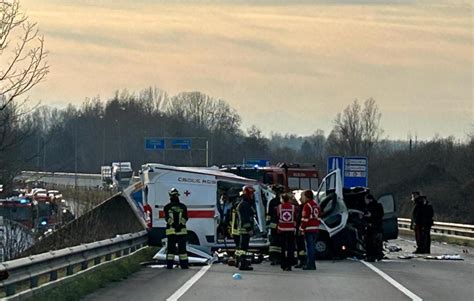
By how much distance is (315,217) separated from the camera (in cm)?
2173

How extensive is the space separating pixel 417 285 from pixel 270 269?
453cm

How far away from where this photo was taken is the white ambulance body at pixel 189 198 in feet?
76.9

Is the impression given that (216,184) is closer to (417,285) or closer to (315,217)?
(315,217)

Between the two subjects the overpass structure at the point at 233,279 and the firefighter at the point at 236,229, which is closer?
the overpass structure at the point at 233,279

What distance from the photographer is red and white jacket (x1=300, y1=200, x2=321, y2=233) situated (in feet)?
71.0

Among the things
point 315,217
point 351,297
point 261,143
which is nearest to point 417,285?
point 351,297

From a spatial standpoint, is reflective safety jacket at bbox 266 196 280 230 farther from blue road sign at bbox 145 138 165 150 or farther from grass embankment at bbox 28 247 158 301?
blue road sign at bbox 145 138 165 150

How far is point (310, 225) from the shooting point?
2167cm

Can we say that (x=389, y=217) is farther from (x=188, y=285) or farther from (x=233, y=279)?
(x=188, y=285)

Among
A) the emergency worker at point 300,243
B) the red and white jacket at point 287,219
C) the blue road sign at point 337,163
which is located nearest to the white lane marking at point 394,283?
the emergency worker at point 300,243

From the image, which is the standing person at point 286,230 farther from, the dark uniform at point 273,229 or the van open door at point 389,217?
the van open door at point 389,217

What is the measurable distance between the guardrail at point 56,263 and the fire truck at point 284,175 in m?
11.1

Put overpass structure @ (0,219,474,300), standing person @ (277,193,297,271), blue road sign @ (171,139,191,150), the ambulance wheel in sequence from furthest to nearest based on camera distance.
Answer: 1. blue road sign @ (171,139,191,150)
2. the ambulance wheel
3. standing person @ (277,193,297,271)
4. overpass structure @ (0,219,474,300)

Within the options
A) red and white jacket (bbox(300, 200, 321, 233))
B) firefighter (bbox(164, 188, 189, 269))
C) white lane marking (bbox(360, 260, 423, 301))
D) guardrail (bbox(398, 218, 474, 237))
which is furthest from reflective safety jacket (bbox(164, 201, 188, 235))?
guardrail (bbox(398, 218, 474, 237))
